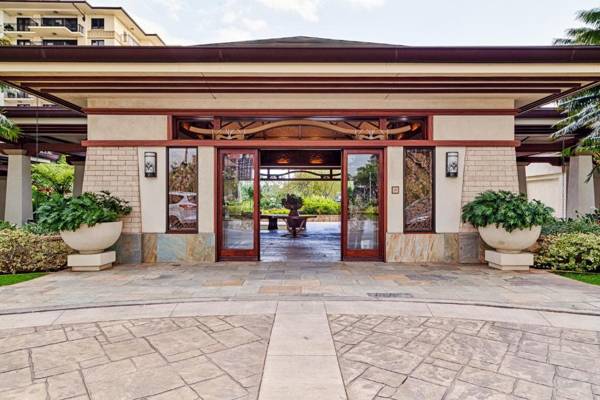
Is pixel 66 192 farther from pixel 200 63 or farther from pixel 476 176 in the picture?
pixel 476 176

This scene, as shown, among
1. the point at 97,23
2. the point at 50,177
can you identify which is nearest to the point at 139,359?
the point at 50,177

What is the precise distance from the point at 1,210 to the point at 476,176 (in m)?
18.8

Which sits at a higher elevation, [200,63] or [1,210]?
[200,63]

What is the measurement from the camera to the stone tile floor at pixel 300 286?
4410mm

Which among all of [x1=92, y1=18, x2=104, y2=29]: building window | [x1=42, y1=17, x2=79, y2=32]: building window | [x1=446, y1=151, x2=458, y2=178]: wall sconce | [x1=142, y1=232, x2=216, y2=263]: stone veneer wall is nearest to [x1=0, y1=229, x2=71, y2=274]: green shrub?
[x1=142, y1=232, x2=216, y2=263]: stone veneer wall

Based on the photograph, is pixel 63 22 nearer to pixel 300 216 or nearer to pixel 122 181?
pixel 300 216

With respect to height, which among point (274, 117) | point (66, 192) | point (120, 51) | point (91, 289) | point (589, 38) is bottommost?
point (91, 289)

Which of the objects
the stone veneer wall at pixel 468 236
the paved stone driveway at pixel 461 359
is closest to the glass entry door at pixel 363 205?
the stone veneer wall at pixel 468 236

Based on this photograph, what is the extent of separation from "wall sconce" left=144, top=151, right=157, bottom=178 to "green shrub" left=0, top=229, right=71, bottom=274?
1.83 m

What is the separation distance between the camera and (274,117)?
7156 millimetres

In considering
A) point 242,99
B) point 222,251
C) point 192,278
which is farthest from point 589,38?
point 192,278

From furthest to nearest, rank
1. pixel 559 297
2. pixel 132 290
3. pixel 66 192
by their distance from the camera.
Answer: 1. pixel 66 192
2. pixel 132 290
3. pixel 559 297

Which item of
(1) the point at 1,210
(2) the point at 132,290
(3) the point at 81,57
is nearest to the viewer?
(2) the point at 132,290

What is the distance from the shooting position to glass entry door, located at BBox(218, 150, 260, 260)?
714 cm
